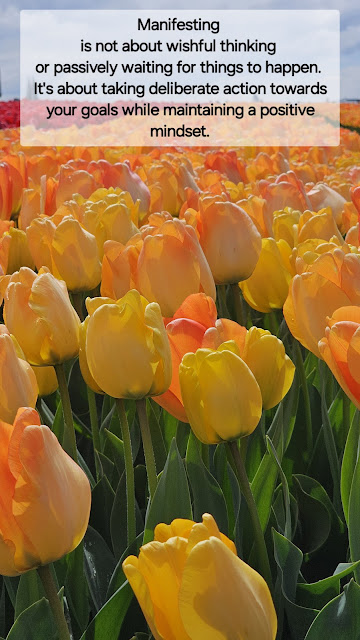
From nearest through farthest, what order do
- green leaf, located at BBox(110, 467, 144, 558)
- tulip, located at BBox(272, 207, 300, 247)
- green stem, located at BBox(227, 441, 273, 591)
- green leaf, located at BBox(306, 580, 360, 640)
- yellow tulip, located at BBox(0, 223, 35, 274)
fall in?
green leaf, located at BBox(306, 580, 360, 640) < green stem, located at BBox(227, 441, 273, 591) < green leaf, located at BBox(110, 467, 144, 558) < tulip, located at BBox(272, 207, 300, 247) < yellow tulip, located at BBox(0, 223, 35, 274)

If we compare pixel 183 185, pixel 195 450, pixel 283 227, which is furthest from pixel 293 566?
pixel 183 185

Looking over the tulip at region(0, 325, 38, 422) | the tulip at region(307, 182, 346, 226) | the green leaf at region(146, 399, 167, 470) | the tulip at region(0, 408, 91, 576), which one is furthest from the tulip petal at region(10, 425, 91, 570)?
the tulip at region(307, 182, 346, 226)

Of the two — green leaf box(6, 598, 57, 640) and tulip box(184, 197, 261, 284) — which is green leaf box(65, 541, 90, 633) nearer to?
green leaf box(6, 598, 57, 640)

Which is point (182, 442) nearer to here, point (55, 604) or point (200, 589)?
point (55, 604)

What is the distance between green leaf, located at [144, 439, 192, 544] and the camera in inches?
41.3

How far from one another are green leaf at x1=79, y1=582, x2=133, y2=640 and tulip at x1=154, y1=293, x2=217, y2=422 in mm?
248

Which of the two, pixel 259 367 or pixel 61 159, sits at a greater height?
pixel 61 159

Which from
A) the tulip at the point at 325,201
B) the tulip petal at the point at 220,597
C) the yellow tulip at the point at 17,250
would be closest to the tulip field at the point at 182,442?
the tulip petal at the point at 220,597

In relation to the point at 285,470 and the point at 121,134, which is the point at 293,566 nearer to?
the point at 285,470

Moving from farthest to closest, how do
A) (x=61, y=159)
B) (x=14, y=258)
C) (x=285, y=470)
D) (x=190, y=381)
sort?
(x=61, y=159)
(x=14, y=258)
(x=285, y=470)
(x=190, y=381)

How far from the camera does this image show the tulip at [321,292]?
1.19 m

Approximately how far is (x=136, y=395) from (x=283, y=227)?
96 centimetres

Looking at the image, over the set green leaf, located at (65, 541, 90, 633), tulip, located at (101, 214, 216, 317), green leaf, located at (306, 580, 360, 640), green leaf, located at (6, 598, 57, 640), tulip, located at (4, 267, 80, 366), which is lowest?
green leaf, located at (65, 541, 90, 633)

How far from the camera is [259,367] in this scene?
1064 millimetres
